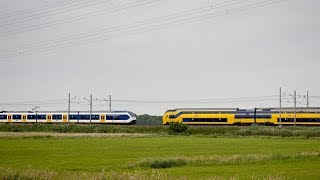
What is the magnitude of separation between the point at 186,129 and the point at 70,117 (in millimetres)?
30954

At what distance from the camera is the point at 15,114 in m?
119

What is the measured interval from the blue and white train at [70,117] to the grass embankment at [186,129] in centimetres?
517

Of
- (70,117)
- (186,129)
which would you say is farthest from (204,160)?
(70,117)

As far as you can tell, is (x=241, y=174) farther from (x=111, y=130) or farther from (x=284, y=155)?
(x=111, y=130)

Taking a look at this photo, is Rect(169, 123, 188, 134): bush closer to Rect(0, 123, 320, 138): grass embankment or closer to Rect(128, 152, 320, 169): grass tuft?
Rect(0, 123, 320, 138): grass embankment

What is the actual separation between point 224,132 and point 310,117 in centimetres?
1768

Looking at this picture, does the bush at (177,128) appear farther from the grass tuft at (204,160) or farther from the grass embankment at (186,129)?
the grass tuft at (204,160)

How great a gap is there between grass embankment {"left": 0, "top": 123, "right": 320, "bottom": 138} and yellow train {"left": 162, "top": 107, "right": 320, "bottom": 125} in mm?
7272

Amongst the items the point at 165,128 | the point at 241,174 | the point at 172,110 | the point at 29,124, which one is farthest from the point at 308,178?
the point at 29,124

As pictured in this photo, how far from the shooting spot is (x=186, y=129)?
97000 millimetres

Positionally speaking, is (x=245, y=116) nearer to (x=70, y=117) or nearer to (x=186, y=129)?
(x=186, y=129)

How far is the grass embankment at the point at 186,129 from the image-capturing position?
83938 mm

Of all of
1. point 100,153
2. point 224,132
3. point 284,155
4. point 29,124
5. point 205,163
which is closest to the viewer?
point 205,163

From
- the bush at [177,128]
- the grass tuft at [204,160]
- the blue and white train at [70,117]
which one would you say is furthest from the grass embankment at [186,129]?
the grass tuft at [204,160]
